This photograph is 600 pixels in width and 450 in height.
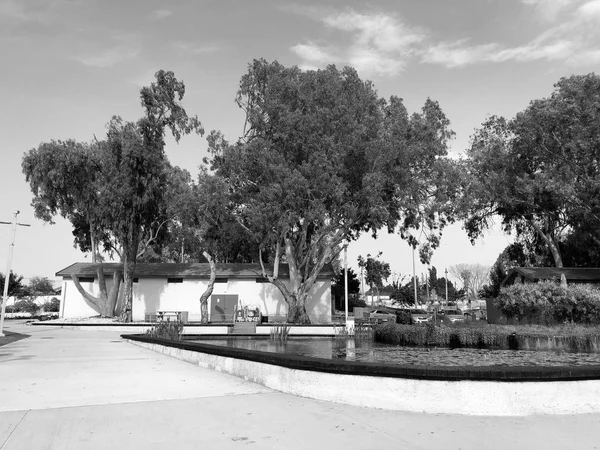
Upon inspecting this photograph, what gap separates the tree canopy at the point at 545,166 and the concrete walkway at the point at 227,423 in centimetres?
2843

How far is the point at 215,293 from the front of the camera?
130ft

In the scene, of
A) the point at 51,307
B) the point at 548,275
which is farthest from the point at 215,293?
the point at 51,307

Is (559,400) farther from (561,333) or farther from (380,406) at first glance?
(561,333)

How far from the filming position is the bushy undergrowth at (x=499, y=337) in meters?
18.6

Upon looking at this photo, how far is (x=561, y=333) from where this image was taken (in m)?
19.5

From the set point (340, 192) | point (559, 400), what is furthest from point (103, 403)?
point (340, 192)

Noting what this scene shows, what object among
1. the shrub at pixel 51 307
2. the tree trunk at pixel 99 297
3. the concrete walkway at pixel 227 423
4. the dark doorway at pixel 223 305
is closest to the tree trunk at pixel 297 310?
the dark doorway at pixel 223 305

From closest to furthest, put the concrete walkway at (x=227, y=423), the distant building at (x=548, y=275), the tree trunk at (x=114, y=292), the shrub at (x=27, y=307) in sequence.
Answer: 1. the concrete walkway at (x=227, y=423)
2. the distant building at (x=548, y=275)
3. the tree trunk at (x=114, y=292)
4. the shrub at (x=27, y=307)

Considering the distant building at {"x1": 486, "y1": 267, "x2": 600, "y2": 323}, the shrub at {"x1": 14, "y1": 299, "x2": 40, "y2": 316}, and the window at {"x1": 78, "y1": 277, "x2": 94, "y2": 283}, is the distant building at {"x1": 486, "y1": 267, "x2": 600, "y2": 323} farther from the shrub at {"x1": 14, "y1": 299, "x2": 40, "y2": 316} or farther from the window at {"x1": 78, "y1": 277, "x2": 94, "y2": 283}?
the shrub at {"x1": 14, "y1": 299, "x2": 40, "y2": 316}

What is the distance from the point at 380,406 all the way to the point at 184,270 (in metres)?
35.9

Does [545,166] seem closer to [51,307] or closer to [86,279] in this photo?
[86,279]

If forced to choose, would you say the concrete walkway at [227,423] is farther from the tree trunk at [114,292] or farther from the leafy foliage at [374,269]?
the leafy foliage at [374,269]

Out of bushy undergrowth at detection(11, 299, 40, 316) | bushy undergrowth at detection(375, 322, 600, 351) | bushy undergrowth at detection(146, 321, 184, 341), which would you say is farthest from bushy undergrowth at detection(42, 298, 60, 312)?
bushy undergrowth at detection(375, 322, 600, 351)

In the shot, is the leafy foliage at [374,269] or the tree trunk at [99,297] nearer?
the tree trunk at [99,297]
